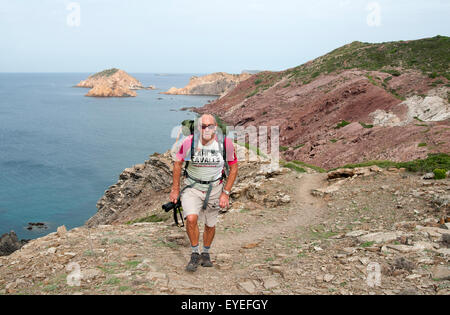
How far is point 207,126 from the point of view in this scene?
5.20 m

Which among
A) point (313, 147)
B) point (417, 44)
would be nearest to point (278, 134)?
point (313, 147)

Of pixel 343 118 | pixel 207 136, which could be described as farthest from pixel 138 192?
pixel 343 118

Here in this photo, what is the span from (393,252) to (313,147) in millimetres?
26188

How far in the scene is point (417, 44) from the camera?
149 feet

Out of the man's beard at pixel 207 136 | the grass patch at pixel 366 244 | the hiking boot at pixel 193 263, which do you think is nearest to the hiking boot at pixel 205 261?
the hiking boot at pixel 193 263

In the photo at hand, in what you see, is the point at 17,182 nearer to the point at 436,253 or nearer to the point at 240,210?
the point at 240,210

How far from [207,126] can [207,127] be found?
0.02 meters

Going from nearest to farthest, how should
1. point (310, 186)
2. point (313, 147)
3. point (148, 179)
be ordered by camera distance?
point (310, 186) < point (148, 179) < point (313, 147)

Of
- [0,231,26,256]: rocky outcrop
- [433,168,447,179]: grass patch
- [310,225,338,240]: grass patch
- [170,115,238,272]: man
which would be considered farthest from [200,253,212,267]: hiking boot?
[0,231,26,256]: rocky outcrop

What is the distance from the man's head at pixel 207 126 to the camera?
17.0ft

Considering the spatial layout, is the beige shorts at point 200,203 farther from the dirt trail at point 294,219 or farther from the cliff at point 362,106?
the cliff at point 362,106

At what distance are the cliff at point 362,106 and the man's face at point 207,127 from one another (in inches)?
689

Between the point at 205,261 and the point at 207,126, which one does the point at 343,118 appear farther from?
the point at 207,126

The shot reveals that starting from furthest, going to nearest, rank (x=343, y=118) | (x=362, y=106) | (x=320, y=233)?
(x=343, y=118)
(x=362, y=106)
(x=320, y=233)
